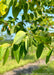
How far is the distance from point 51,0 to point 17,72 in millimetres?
2804

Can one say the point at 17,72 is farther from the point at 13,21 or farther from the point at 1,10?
the point at 1,10

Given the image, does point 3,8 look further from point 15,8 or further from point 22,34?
point 22,34

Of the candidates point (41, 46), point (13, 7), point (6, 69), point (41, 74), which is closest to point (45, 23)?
point (13, 7)

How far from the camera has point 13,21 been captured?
1.31 metres

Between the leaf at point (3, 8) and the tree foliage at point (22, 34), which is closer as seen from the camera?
the tree foliage at point (22, 34)

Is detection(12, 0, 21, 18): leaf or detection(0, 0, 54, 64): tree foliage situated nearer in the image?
detection(0, 0, 54, 64): tree foliage

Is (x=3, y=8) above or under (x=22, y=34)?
above

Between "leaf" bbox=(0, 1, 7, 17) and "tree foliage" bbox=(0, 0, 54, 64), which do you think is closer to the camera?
"tree foliage" bbox=(0, 0, 54, 64)

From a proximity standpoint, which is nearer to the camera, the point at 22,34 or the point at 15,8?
the point at 22,34

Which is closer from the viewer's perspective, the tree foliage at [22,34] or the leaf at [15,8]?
the tree foliage at [22,34]

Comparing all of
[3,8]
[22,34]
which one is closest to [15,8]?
[3,8]

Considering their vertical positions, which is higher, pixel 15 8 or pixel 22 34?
pixel 15 8

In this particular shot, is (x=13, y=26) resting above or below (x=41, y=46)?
above

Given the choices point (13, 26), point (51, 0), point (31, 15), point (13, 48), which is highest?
point (51, 0)
